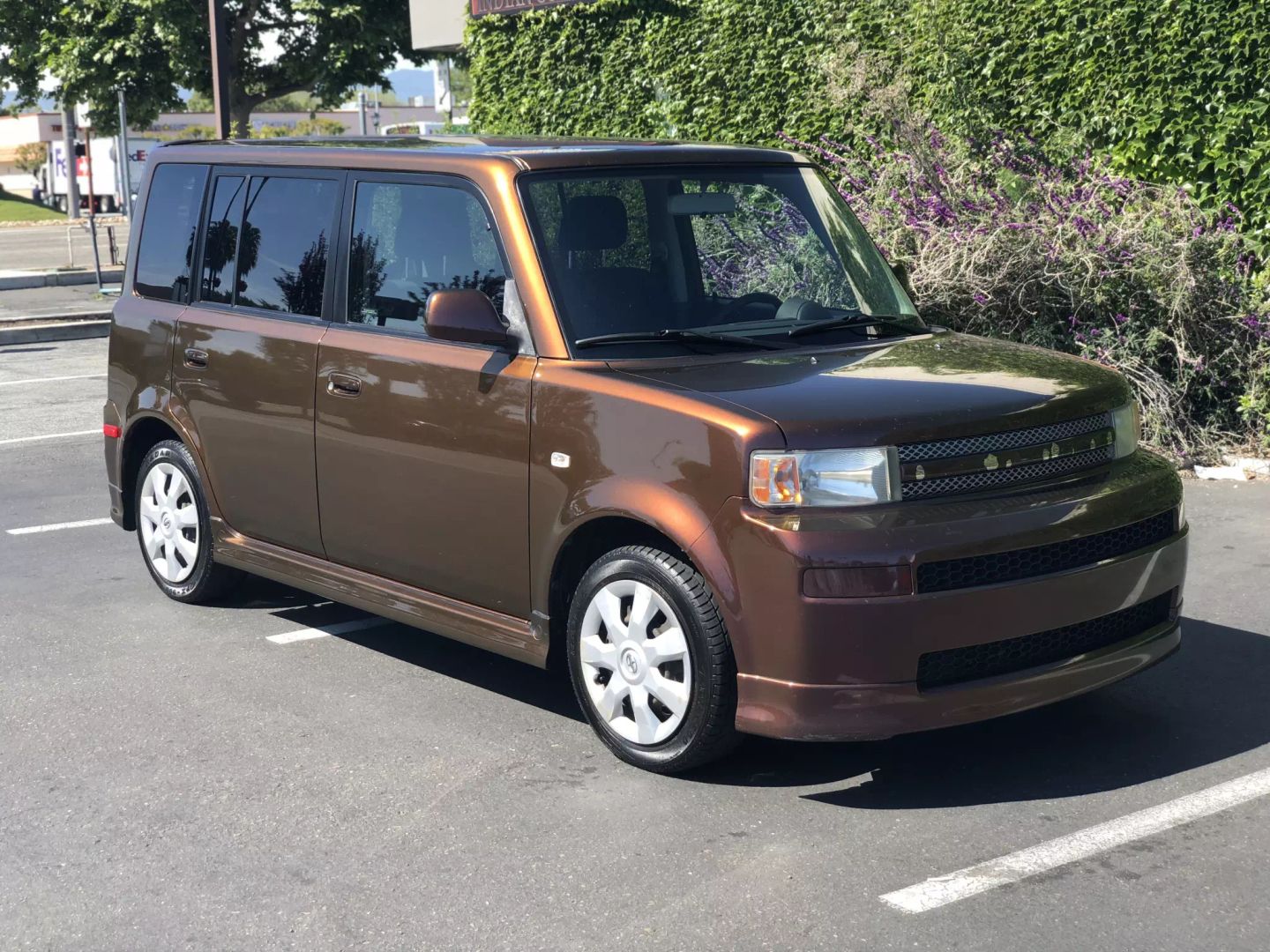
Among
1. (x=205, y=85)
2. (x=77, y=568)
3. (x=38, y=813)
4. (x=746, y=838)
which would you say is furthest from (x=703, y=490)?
(x=205, y=85)

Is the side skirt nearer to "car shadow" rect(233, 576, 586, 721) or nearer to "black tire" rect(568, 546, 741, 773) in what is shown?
"car shadow" rect(233, 576, 586, 721)

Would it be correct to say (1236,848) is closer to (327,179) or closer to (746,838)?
(746,838)

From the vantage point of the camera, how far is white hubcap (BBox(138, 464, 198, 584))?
685cm

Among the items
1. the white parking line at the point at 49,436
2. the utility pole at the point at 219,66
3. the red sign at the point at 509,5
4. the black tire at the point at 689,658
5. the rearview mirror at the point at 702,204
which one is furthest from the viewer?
the utility pole at the point at 219,66

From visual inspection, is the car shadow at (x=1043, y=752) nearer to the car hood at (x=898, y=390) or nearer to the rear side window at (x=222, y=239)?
the car hood at (x=898, y=390)

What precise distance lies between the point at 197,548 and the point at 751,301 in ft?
9.34

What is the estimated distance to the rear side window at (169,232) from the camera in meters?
6.75

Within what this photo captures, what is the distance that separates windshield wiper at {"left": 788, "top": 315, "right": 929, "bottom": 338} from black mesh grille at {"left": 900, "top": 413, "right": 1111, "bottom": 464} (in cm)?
96

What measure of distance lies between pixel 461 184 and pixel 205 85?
2700 cm

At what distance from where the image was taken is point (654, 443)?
469cm

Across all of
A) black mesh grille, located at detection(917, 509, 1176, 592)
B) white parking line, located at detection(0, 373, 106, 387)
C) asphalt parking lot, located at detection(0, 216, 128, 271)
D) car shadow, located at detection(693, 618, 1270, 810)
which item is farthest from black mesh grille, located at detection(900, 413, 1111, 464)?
asphalt parking lot, located at detection(0, 216, 128, 271)

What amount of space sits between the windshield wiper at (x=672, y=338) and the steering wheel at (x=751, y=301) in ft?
0.51

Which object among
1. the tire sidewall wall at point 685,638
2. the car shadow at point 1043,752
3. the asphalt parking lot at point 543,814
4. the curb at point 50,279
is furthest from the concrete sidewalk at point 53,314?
the car shadow at point 1043,752

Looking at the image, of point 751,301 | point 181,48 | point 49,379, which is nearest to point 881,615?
point 751,301
